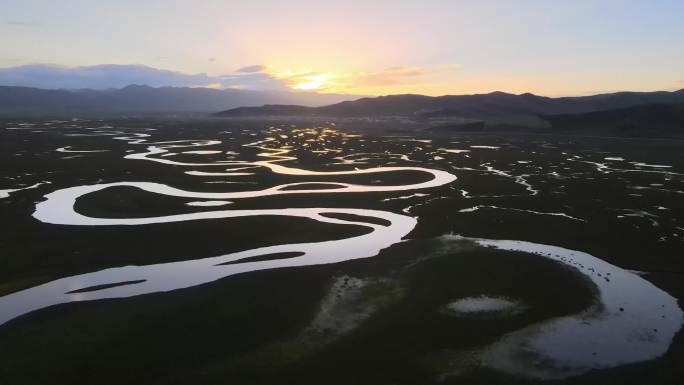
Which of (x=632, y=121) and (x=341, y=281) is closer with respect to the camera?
(x=341, y=281)

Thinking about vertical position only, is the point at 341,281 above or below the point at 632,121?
below

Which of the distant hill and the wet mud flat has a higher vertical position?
the distant hill

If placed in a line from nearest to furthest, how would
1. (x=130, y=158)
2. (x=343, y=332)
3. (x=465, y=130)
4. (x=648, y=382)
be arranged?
1. (x=648, y=382)
2. (x=343, y=332)
3. (x=130, y=158)
4. (x=465, y=130)

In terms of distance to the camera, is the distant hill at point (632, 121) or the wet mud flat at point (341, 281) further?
the distant hill at point (632, 121)

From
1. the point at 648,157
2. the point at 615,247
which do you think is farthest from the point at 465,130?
the point at 615,247

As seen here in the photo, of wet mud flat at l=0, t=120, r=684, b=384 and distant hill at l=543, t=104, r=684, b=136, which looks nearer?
wet mud flat at l=0, t=120, r=684, b=384

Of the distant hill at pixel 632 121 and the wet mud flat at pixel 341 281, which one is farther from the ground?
the distant hill at pixel 632 121

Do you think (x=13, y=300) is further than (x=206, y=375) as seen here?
Yes

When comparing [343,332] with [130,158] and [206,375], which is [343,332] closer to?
[206,375]
